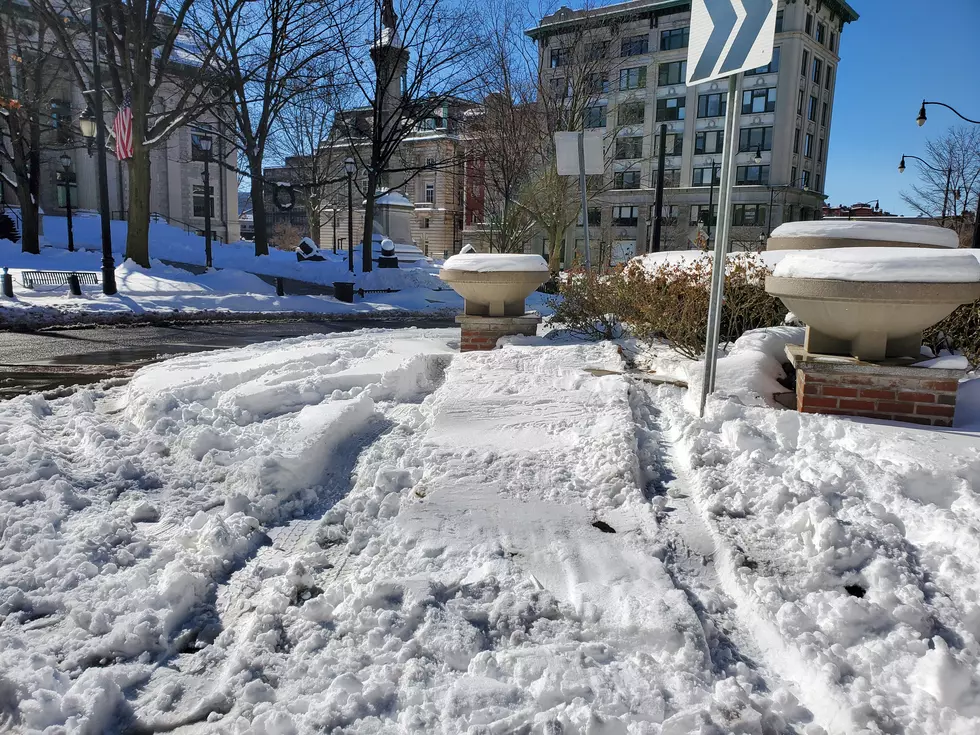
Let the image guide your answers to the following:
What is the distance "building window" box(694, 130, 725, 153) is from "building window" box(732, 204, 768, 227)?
5015mm

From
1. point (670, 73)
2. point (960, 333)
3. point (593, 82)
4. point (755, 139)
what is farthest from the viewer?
point (670, 73)

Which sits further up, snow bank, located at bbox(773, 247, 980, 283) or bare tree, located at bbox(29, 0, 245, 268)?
bare tree, located at bbox(29, 0, 245, 268)

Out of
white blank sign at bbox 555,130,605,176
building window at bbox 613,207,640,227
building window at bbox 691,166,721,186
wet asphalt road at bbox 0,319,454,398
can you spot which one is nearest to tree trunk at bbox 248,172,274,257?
wet asphalt road at bbox 0,319,454,398

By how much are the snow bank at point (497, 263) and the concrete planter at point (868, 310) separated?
2824 mm

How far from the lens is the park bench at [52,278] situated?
18.4m

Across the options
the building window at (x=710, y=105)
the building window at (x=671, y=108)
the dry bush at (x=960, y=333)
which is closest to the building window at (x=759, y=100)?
the building window at (x=710, y=105)

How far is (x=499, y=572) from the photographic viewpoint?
296 cm

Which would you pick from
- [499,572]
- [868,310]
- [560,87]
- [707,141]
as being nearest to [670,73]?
[707,141]

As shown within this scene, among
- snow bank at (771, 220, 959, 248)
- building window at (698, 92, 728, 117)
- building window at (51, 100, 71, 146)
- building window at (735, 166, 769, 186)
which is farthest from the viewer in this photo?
building window at (698, 92, 728, 117)

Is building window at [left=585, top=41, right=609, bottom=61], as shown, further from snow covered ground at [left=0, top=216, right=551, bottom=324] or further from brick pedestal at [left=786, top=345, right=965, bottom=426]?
brick pedestal at [left=786, top=345, right=965, bottom=426]

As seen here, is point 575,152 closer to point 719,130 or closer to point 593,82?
point 593,82

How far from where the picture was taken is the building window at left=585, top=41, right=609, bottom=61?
82.2 feet

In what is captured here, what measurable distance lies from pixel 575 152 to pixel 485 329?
3.53 metres

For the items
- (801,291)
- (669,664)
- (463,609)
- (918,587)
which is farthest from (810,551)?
(801,291)
